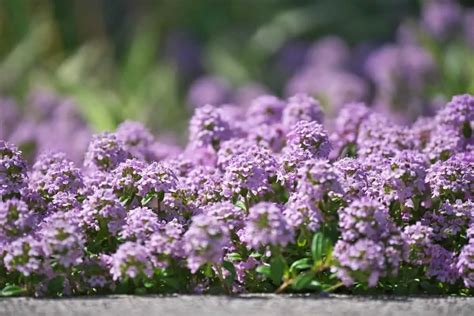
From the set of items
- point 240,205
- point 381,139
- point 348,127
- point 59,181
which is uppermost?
point 348,127

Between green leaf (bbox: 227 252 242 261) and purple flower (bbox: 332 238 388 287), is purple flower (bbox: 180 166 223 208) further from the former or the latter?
purple flower (bbox: 332 238 388 287)

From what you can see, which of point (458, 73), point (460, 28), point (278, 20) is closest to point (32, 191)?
point (458, 73)

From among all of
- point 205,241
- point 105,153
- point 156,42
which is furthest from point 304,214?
point 156,42

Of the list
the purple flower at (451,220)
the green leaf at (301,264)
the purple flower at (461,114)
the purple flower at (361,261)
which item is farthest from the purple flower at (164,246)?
the purple flower at (461,114)

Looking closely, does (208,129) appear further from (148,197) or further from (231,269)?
(231,269)

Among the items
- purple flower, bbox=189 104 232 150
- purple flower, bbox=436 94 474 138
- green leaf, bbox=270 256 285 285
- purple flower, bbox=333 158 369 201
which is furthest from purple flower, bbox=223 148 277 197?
purple flower, bbox=436 94 474 138

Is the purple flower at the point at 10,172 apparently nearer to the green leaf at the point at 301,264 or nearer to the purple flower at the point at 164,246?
the purple flower at the point at 164,246
